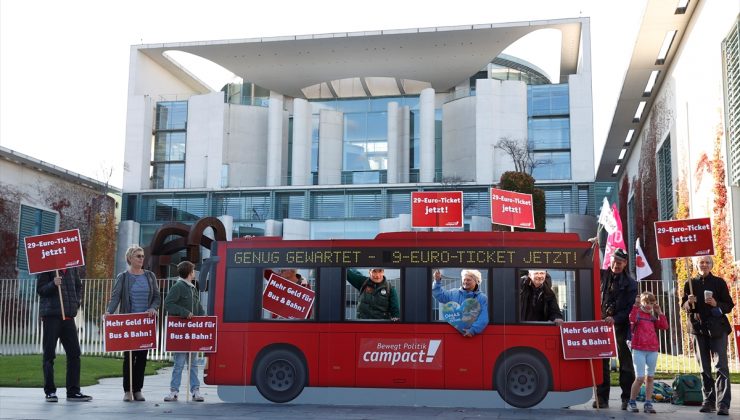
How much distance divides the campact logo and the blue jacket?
528 millimetres

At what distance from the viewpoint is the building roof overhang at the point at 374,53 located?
181 feet

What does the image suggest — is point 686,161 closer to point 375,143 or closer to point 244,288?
point 244,288

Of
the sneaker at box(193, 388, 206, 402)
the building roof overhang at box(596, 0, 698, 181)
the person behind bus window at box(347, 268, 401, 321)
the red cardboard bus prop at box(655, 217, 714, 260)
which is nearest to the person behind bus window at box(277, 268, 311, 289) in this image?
the person behind bus window at box(347, 268, 401, 321)

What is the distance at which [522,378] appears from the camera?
11.0 m

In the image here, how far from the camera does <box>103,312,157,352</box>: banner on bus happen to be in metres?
11.5

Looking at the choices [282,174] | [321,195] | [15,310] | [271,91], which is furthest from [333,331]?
[271,91]

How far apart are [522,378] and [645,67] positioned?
61.6 ft

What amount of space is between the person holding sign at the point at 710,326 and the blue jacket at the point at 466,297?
8.44ft

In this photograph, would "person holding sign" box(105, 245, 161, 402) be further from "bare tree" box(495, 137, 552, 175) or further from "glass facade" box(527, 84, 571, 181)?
"glass facade" box(527, 84, 571, 181)

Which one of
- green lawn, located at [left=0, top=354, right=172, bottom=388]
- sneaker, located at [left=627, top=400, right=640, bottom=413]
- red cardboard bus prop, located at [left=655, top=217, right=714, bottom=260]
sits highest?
red cardboard bus prop, located at [left=655, top=217, right=714, bottom=260]

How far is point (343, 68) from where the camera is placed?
195 ft

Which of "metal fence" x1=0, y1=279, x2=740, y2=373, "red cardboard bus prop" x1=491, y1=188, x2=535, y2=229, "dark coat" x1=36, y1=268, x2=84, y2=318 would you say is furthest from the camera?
"metal fence" x1=0, y1=279, x2=740, y2=373

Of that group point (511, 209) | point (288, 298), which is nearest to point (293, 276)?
point (288, 298)

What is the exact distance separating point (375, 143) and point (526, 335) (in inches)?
1841
